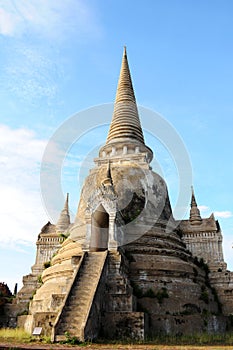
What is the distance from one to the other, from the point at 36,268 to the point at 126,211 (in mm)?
10615

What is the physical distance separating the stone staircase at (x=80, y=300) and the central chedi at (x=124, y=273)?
33 millimetres

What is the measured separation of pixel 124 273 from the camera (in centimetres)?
1717

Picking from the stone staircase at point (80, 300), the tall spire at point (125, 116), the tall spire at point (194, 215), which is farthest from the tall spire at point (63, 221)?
the stone staircase at point (80, 300)

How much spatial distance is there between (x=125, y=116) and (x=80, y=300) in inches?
A: 776

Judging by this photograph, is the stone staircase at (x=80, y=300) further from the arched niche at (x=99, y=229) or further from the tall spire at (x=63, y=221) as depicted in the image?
the tall spire at (x=63, y=221)

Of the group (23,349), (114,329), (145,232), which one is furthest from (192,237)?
(23,349)

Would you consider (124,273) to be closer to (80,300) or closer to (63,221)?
(80,300)

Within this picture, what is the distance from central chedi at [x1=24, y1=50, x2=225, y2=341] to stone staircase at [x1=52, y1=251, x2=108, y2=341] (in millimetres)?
33

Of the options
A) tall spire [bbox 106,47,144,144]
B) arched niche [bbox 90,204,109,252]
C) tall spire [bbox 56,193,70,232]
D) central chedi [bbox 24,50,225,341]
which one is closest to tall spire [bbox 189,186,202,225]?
central chedi [bbox 24,50,225,341]

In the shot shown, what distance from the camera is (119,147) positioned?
28.0 m

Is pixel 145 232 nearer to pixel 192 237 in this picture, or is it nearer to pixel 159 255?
pixel 159 255

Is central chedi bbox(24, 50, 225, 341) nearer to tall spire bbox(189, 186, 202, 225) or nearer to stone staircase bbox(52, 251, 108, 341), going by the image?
stone staircase bbox(52, 251, 108, 341)

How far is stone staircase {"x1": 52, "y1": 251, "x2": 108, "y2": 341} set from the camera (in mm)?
12391

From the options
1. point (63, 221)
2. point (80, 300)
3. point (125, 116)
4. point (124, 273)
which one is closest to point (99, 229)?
point (124, 273)
